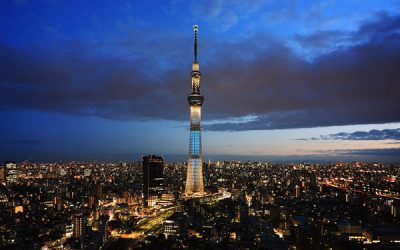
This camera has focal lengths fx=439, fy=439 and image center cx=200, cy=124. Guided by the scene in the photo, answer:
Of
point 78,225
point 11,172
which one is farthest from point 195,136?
point 11,172

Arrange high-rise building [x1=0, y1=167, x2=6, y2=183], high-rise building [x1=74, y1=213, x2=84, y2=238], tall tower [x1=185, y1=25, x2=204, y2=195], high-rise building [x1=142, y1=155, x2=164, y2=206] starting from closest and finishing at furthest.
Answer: high-rise building [x1=74, y1=213, x2=84, y2=238] → tall tower [x1=185, y1=25, x2=204, y2=195] → high-rise building [x1=142, y1=155, x2=164, y2=206] → high-rise building [x1=0, y1=167, x2=6, y2=183]

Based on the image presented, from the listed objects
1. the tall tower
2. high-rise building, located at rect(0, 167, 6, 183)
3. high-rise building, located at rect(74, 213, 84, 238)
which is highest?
the tall tower

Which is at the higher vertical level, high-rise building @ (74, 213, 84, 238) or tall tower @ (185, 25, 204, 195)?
tall tower @ (185, 25, 204, 195)

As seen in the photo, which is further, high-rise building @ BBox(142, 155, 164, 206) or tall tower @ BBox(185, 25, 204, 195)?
high-rise building @ BBox(142, 155, 164, 206)

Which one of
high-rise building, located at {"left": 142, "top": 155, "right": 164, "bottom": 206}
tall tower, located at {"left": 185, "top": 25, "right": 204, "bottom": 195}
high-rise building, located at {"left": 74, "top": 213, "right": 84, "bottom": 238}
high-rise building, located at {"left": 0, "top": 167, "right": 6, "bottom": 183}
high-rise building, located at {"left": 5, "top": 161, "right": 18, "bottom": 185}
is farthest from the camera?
high-rise building, located at {"left": 5, "top": 161, "right": 18, "bottom": 185}

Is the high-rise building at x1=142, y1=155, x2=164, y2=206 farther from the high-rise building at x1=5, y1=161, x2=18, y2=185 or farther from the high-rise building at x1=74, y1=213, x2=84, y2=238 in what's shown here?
the high-rise building at x1=5, y1=161, x2=18, y2=185

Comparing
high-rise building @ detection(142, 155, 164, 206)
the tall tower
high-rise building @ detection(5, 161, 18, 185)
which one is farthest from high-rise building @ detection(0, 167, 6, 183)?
the tall tower

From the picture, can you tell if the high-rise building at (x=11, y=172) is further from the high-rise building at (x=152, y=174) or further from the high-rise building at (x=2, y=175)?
the high-rise building at (x=152, y=174)
